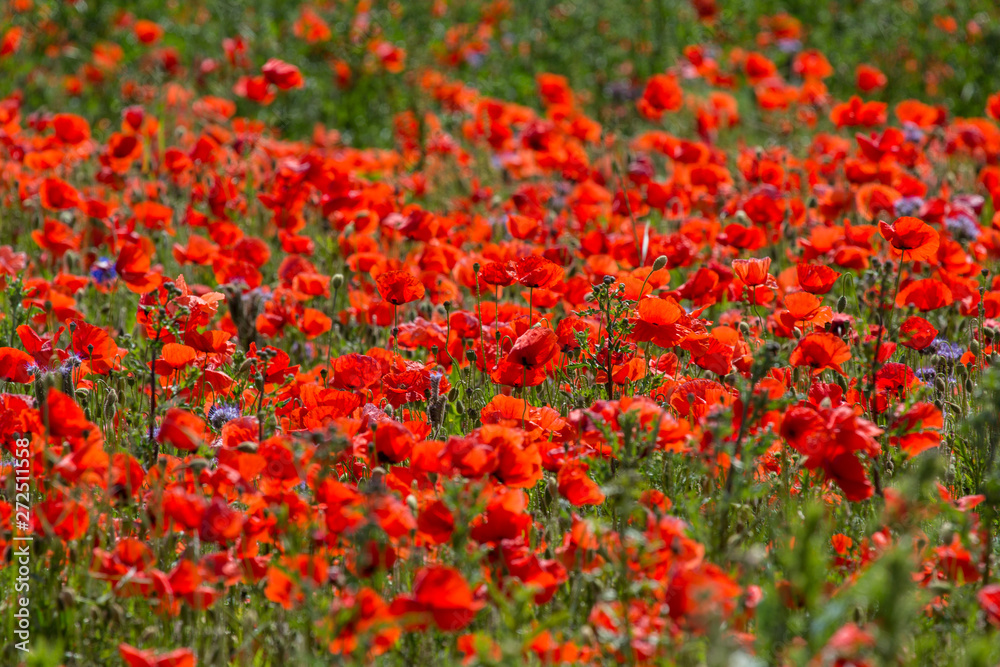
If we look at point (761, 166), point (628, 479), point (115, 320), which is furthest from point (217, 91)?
point (628, 479)

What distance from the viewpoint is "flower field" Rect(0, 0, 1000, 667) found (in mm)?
1876

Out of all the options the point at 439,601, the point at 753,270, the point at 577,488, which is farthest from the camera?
the point at 753,270

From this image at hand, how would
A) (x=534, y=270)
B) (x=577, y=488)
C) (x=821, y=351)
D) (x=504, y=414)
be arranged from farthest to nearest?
(x=534, y=270) < (x=821, y=351) < (x=504, y=414) < (x=577, y=488)

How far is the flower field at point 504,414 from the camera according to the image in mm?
1876

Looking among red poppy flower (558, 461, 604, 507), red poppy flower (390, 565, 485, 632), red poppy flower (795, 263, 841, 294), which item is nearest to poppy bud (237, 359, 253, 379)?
red poppy flower (558, 461, 604, 507)

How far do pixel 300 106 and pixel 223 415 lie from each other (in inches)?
235

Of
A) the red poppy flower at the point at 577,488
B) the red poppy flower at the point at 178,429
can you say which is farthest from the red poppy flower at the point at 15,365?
the red poppy flower at the point at 577,488

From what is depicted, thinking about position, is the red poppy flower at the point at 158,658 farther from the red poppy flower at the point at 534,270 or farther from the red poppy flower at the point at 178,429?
the red poppy flower at the point at 534,270

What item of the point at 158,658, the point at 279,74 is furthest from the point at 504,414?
the point at 279,74

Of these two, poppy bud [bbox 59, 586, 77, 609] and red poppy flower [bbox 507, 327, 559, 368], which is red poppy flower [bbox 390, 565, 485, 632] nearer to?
poppy bud [bbox 59, 586, 77, 609]

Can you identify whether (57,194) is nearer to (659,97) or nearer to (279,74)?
(279,74)

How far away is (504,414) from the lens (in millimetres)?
2516

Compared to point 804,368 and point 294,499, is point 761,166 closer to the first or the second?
point 804,368

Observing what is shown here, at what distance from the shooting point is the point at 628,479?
1939mm
